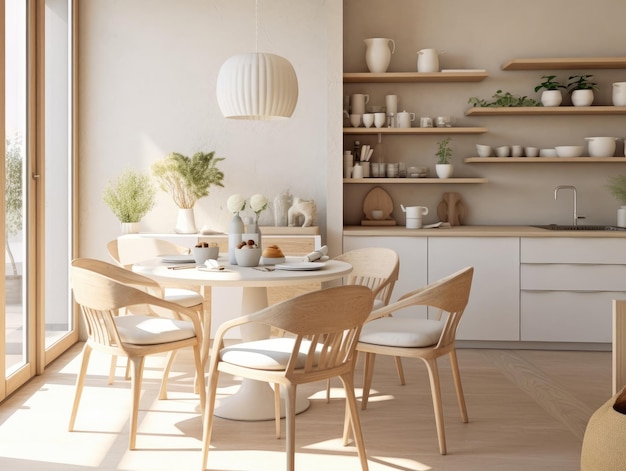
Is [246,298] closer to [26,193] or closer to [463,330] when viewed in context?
[26,193]

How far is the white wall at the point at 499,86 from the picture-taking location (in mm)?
5625

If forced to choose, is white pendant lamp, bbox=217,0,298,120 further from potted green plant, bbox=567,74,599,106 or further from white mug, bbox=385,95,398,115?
potted green plant, bbox=567,74,599,106

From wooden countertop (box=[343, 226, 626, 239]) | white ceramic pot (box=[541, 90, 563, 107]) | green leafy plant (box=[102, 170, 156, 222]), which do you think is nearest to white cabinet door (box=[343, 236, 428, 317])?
wooden countertop (box=[343, 226, 626, 239])

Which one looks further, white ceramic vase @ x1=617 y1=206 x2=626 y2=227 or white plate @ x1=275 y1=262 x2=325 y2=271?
white ceramic vase @ x1=617 y1=206 x2=626 y2=227

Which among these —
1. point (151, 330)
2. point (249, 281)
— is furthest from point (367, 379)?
point (151, 330)

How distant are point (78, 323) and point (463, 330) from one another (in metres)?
2.89

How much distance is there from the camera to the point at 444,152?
18.5 ft

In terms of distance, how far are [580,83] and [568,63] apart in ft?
0.73

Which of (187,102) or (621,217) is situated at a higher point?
(187,102)

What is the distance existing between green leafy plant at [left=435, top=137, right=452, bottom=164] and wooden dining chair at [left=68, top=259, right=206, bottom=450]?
2905mm

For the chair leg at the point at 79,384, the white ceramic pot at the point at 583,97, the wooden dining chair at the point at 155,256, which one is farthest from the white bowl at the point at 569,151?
the chair leg at the point at 79,384

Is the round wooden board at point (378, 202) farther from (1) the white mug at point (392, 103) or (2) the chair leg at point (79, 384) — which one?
(2) the chair leg at point (79, 384)

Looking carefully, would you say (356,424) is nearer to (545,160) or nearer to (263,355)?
(263,355)

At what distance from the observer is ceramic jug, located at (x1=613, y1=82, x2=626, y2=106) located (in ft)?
17.8
